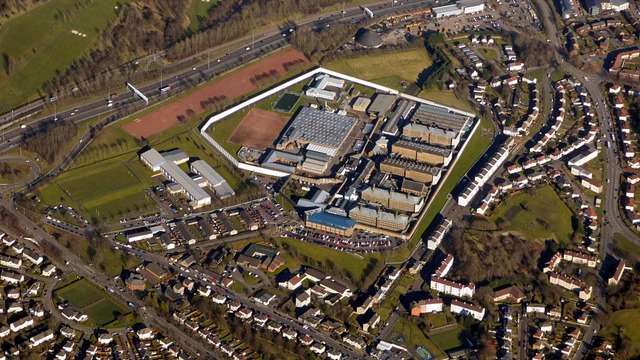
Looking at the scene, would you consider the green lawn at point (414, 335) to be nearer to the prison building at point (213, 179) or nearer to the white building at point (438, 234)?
the white building at point (438, 234)

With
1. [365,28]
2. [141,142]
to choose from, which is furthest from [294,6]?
[141,142]

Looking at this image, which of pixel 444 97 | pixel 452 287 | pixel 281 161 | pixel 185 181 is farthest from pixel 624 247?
pixel 185 181

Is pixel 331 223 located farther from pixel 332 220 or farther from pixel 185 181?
pixel 185 181

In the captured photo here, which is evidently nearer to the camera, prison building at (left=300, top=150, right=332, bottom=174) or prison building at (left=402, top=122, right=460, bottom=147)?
prison building at (left=300, top=150, right=332, bottom=174)

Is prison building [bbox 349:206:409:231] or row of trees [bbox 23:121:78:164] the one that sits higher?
row of trees [bbox 23:121:78:164]

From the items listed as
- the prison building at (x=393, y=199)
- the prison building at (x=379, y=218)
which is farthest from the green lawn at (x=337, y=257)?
the prison building at (x=393, y=199)

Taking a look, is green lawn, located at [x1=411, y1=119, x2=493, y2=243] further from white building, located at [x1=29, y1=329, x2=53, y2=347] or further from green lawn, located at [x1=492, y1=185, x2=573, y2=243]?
white building, located at [x1=29, y1=329, x2=53, y2=347]

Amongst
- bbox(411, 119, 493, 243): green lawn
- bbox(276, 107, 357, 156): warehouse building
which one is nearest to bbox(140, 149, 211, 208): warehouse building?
bbox(276, 107, 357, 156): warehouse building
